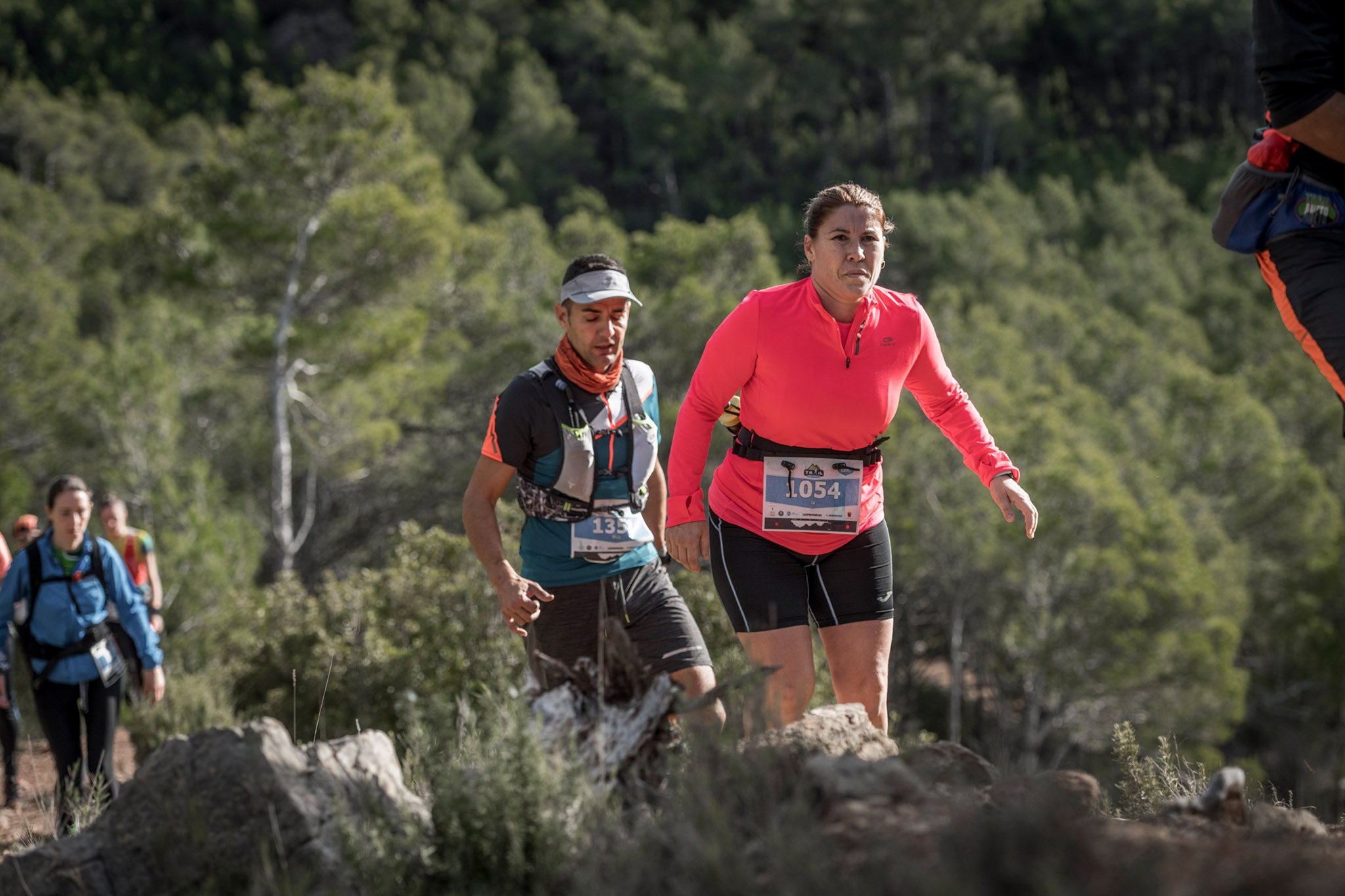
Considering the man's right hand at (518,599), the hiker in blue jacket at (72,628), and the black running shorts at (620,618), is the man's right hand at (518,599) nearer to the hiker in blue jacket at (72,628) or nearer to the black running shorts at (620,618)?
the black running shorts at (620,618)

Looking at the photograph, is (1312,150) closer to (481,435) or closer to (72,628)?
(72,628)

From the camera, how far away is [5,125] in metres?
43.6

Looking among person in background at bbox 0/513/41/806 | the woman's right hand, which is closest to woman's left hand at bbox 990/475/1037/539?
the woman's right hand

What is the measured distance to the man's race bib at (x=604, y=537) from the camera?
10.3 ft

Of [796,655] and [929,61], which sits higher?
[929,61]

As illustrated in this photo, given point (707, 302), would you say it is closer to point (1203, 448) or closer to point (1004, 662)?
point (1004, 662)

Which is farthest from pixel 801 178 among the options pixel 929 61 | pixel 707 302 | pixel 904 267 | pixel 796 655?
pixel 796 655

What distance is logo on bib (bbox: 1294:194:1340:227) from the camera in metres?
2.24

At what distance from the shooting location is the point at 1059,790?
1.93m

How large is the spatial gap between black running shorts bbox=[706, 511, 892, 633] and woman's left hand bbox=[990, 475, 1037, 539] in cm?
34

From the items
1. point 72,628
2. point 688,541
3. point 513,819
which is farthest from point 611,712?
point 72,628

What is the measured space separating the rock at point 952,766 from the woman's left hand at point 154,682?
10.8 feet

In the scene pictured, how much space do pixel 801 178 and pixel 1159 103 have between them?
23019 millimetres

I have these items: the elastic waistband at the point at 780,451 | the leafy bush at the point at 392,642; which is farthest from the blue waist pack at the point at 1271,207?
the leafy bush at the point at 392,642
